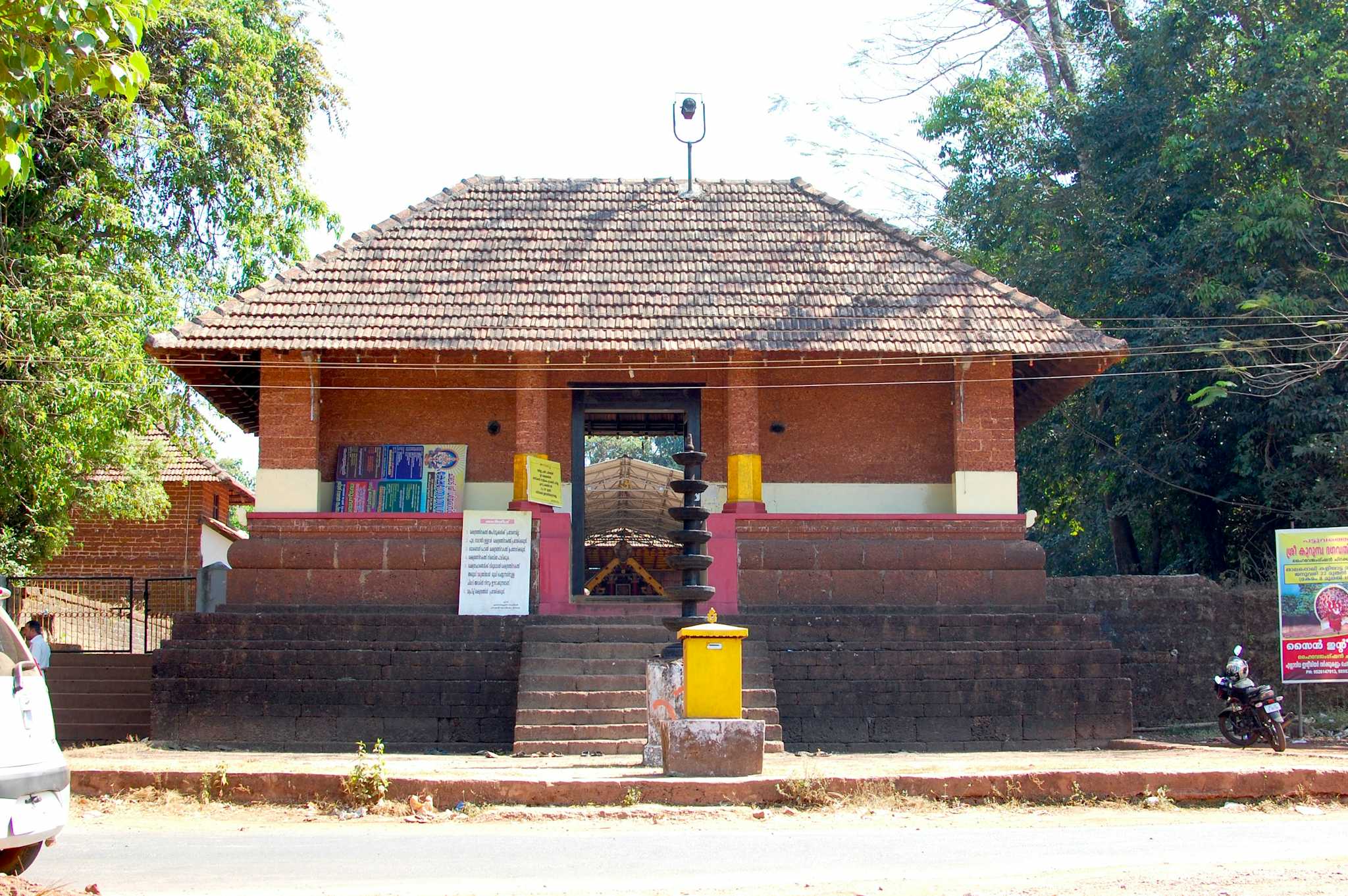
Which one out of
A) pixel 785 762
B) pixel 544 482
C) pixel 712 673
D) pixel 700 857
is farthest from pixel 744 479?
pixel 700 857

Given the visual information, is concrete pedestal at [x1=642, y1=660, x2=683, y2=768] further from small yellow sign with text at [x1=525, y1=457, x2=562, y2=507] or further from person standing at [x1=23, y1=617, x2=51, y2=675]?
person standing at [x1=23, y1=617, x2=51, y2=675]

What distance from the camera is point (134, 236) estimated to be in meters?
19.8

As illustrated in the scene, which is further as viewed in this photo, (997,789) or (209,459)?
(209,459)

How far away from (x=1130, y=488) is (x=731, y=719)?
14.6m

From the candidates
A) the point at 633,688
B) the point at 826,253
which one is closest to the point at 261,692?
the point at 633,688

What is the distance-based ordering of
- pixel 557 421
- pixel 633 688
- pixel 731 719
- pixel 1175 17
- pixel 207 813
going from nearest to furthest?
pixel 207 813, pixel 731 719, pixel 633 688, pixel 557 421, pixel 1175 17

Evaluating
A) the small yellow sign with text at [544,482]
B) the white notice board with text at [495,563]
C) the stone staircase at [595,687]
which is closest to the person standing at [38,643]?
the white notice board with text at [495,563]

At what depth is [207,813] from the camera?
9086 millimetres

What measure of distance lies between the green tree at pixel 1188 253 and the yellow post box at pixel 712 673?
32.8 ft

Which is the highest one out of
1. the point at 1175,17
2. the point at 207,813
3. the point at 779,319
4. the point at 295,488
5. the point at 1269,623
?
the point at 1175,17

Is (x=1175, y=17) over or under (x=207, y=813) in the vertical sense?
over

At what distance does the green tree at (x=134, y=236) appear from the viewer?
1725 cm

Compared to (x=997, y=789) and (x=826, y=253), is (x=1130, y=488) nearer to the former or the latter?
(x=826, y=253)

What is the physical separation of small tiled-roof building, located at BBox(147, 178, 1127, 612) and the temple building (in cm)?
3
